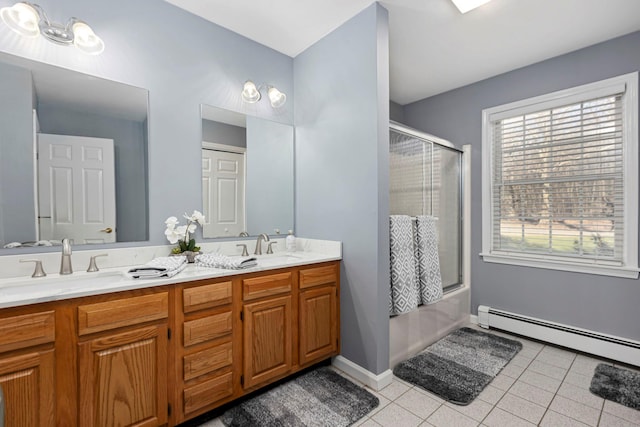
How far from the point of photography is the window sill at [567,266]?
2.31 metres

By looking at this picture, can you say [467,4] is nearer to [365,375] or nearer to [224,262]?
[224,262]

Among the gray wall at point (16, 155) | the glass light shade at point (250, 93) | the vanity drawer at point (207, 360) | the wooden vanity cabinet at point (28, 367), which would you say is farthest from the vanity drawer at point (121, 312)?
the glass light shade at point (250, 93)

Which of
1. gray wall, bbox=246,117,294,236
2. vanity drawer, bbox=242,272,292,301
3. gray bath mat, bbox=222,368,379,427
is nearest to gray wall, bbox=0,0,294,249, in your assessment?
gray wall, bbox=246,117,294,236

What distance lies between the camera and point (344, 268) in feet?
7.36

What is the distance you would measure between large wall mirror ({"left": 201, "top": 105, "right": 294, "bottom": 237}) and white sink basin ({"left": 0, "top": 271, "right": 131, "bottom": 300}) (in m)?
0.68

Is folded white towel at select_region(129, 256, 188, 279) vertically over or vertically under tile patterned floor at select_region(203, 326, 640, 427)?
over

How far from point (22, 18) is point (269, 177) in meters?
1.64

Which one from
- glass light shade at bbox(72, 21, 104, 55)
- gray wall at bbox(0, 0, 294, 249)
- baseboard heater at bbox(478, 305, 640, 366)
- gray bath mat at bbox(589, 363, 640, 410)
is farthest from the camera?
baseboard heater at bbox(478, 305, 640, 366)

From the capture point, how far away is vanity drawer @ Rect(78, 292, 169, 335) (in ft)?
4.10

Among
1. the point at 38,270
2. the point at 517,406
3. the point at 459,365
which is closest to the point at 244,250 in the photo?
the point at 38,270

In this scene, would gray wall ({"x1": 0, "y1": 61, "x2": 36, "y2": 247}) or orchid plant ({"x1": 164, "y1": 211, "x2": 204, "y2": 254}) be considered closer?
gray wall ({"x1": 0, "y1": 61, "x2": 36, "y2": 247})

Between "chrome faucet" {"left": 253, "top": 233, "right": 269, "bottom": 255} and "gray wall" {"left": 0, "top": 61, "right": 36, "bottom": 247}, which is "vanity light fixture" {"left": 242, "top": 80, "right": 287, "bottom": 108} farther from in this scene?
"gray wall" {"left": 0, "top": 61, "right": 36, "bottom": 247}

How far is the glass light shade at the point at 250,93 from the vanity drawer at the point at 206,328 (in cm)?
161

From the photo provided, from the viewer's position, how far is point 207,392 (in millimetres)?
1588
